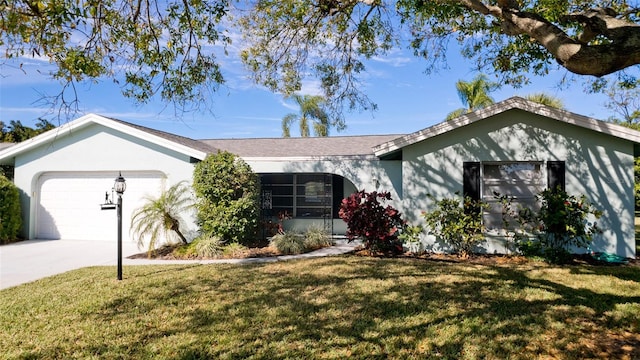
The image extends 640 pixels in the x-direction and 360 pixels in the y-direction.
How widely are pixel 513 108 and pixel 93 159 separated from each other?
13.7 meters

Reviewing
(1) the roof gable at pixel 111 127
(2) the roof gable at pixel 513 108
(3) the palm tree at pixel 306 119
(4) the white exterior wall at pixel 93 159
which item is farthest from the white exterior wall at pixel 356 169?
(3) the palm tree at pixel 306 119

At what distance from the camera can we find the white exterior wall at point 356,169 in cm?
1158

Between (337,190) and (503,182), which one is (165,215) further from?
(503,182)

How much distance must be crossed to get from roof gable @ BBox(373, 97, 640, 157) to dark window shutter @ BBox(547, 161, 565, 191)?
1.12 m

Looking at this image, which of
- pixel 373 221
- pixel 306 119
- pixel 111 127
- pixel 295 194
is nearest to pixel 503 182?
pixel 373 221

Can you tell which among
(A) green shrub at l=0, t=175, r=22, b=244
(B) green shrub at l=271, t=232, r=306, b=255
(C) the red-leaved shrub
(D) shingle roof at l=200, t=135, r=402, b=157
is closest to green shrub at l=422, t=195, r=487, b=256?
(C) the red-leaved shrub

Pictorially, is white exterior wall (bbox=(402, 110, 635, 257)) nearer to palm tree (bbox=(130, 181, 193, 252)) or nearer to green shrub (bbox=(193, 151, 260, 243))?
green shrub (bbox=(193, 151, 260, 243))

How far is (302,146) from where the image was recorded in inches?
633

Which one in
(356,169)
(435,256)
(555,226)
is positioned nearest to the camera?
(555,226)

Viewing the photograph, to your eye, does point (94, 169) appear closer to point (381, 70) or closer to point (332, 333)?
point (381, 70)

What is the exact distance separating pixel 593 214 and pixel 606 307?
15.0 feet

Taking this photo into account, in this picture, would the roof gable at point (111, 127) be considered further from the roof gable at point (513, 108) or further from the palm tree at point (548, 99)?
the palm tree at point (548, 99)

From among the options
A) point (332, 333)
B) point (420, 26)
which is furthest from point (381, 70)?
point (332, 333)

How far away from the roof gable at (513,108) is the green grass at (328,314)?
3.48m
